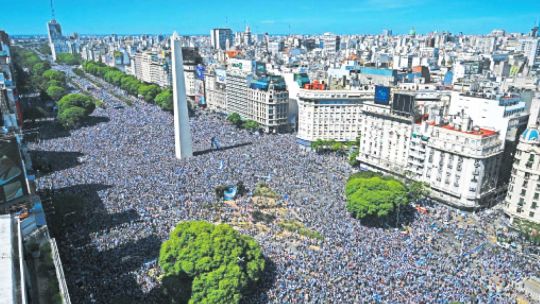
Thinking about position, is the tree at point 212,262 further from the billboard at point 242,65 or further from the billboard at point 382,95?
the billboard at point 242,65

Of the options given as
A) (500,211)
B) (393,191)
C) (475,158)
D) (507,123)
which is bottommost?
(500,211)

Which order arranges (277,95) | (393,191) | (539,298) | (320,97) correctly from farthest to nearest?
(277,95) → (320,97) → (393,191) → (539,298)

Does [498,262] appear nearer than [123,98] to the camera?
Yes

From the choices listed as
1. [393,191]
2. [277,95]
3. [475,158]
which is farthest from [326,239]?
[277,95]

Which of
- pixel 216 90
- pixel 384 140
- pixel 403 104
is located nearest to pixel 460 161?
pixel 403 104

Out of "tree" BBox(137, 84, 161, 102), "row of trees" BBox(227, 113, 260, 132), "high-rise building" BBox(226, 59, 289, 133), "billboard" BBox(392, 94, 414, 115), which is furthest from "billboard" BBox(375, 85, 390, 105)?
"tree" BBox(137, 84, 161, 102)

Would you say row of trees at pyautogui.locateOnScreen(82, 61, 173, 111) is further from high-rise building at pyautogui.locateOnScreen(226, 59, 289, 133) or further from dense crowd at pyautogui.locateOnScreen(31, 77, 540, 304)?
dense crowd at pyautogui.locateOnScreen(31, 77, 540, 304)

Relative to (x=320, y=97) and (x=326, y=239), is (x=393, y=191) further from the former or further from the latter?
(x=320, y=97)
